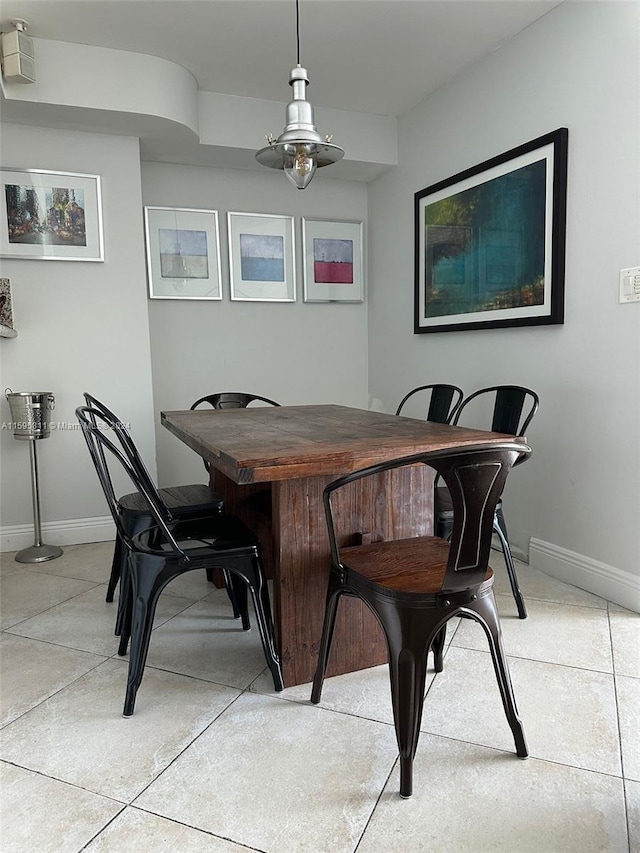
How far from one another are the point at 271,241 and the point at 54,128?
56.7 inches

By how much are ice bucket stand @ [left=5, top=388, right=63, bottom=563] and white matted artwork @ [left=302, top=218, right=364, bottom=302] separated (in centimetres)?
192

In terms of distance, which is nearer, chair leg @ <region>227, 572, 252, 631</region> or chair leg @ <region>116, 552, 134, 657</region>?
chair leg @ <region>116, 552, 134, 657</region>

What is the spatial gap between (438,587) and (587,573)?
1.51 metres

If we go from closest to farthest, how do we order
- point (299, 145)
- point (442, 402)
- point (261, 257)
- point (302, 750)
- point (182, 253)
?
point (302, 750) < point (299, 145) < point (442, 402) < point (182, 253) < point (261, 257)

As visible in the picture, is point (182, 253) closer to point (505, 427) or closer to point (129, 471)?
point (505, 427)

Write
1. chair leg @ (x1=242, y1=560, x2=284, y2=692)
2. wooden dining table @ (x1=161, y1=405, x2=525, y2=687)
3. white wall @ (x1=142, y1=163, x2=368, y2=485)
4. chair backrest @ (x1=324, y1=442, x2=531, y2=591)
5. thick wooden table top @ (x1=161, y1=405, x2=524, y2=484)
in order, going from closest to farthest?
1. chair backrest @ (x1=324, y1=442, x2=531, y2=591)
2. thick wooden table top @ (x1=161, y1=405, x2=524, y2=484)
3. wooden dining table @ (x1=161, y1=405, x2=525, y2=687)
4. chair leg @ (x1=242, y1=560, x2=284, y2=692)
5. white wall @ (x1=142, y1=163, x2=368, y2=485)

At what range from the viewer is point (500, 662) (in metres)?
1.45

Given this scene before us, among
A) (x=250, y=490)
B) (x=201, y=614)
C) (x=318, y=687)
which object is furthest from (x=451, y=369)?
→ (x=318, y=687)

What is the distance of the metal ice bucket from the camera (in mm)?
3055

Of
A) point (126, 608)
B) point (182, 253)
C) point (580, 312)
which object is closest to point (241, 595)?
point (126, 608)

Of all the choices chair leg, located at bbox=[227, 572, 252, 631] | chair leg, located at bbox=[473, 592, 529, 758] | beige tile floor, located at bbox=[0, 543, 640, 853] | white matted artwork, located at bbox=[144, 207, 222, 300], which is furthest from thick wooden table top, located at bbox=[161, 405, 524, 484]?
white matted artwork, located at bbox=[144, 207, 222, 300]

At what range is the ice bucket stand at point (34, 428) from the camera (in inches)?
121

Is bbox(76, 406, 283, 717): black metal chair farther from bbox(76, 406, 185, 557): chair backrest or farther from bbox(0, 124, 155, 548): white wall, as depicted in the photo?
bbox(0, 124, 155, 548): white wall

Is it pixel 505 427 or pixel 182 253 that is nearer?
pixel 505 427
